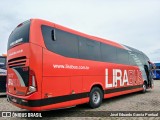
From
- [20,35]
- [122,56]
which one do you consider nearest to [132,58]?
[122,56]

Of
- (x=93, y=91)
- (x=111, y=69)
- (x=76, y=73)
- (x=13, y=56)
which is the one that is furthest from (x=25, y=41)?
(x=111, y=69)

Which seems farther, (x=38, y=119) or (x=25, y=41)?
(x=38, y=119)

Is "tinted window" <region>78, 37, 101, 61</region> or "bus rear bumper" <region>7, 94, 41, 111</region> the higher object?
"tinted window" <region>78, 37, 101, 61</region>

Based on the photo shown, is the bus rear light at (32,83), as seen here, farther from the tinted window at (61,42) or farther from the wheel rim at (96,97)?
the wheel rim at (96,97)

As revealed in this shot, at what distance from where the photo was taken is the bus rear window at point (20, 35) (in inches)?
240

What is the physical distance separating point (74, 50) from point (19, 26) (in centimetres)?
226

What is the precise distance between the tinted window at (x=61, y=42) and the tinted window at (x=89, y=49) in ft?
1.06

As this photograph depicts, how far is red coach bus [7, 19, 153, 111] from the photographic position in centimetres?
571

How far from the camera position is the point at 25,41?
19.7 ft

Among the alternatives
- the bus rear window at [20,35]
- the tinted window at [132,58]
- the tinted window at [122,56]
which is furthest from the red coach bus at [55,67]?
the tinted window at [132,58]

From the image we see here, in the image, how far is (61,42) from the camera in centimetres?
674

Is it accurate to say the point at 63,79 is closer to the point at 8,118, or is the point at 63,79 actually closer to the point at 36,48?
the point at 36,48

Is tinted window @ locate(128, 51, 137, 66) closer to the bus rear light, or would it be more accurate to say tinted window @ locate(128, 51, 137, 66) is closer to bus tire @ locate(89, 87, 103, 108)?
bus tire @ locate(89, 87, 103, 108)

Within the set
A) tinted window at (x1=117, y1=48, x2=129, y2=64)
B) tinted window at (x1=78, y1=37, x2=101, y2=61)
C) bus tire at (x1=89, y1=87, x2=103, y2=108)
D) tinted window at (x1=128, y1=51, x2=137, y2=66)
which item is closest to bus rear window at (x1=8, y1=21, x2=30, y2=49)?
tinted window at (x1=78, y1=37, x2=101, y2=61)
